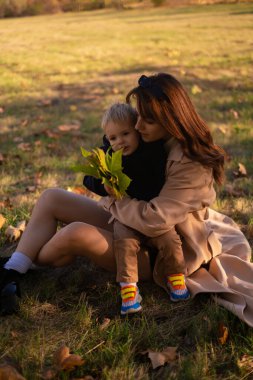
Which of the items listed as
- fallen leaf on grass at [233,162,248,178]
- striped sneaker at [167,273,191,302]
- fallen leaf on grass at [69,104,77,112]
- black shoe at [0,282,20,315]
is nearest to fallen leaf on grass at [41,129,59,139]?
fallen leaf on grass at [69,104,77,112]

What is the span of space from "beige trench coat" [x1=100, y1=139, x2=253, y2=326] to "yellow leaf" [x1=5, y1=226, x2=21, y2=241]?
0.81 meters

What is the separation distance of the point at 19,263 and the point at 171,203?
2.89ft

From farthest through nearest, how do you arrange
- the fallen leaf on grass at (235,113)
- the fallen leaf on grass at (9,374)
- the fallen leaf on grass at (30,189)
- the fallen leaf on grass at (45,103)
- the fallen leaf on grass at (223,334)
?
1. the fallen leaf on grass at (45,103)
2. the fallen leaf on grass at (235,113)
3. the fallen leaf on grass at (30,189)
4. the fallen leaf on grass at (223,334)
5. the fallen leaf on grass at (9,374)

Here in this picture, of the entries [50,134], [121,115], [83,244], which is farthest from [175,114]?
[50,134]

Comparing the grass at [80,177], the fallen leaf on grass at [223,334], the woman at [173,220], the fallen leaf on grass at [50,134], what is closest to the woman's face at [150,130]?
the woman at [173,220]

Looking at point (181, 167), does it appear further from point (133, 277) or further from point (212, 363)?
point (212, 363)

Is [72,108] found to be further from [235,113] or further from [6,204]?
[6,204]

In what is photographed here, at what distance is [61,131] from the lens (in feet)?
19.5

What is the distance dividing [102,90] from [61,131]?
2.55 m

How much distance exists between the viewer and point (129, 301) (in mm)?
2379

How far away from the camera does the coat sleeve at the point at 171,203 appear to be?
2389 mm

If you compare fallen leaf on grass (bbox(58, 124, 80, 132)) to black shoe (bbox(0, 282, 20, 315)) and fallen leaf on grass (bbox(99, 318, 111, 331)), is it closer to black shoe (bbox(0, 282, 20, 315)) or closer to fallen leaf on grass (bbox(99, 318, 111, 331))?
black shoe (bbox(0, 282, 20, 315))

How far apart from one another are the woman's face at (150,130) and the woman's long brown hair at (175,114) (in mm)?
25

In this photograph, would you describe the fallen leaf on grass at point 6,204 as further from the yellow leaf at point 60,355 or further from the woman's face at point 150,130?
the yellow leaf at point 60,355
